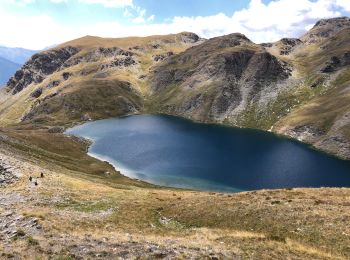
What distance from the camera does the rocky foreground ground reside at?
2689 cm

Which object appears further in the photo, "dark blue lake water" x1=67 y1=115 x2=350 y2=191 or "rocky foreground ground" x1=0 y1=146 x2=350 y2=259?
"dark blue lake water" x1=67 y1=115 x2=350 y2=191

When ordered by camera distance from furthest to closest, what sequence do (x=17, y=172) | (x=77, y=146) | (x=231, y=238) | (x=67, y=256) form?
Result: 1. (x=77, y=146)
2. (x=17, y=172)
3. (x=231, y=238)
4. (x=67, y=256)

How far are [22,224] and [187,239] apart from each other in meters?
13.9

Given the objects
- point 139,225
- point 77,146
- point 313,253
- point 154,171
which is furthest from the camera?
point 77,146

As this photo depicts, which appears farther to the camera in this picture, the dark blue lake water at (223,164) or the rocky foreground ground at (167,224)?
the dark blue lake water at (223,164)

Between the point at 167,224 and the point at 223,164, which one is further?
the point at 223,164

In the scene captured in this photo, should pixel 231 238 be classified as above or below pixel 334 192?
below

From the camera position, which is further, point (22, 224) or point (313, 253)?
point (22, 224)

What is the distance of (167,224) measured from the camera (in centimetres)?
4088

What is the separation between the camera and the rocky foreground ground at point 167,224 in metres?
26.9

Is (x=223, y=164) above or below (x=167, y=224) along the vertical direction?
above

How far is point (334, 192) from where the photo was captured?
50.5 m

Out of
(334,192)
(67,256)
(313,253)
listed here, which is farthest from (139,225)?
(334,192)

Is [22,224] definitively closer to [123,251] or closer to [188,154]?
[123,251]
